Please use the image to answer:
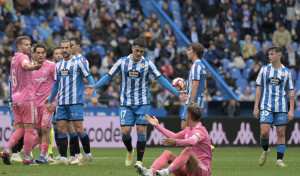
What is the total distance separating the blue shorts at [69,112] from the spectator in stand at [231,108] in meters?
12.0

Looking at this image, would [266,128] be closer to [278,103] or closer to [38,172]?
[278,103]

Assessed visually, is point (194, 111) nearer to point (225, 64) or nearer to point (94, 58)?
point (94, 58)

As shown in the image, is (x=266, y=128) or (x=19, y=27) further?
(x=19, y=27)

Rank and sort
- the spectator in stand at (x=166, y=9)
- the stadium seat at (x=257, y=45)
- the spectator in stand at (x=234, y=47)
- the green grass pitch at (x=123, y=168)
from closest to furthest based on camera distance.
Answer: the green grass pitch at (x=123, y=168)
the spectator in stand at (x=234, y=47)
the spectator in stand at (x=166, y=9)
the stadium seat at (x=257, y=45)

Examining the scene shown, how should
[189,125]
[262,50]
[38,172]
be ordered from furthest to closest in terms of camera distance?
[262,50] < [38,172] < [189,125]

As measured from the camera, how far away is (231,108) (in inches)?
1013

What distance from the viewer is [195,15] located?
30750 millimetres

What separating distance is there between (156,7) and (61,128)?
16.3 meters

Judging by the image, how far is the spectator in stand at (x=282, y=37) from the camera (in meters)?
30.7

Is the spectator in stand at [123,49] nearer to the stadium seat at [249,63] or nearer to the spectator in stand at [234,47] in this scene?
the spectator in stand at [234,47]

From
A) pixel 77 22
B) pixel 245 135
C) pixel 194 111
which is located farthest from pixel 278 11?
pixel 194 111

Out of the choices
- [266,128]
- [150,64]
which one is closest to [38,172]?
[150,64]

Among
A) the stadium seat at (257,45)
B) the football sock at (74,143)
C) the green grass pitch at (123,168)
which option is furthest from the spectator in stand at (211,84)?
the football sock at (74,143)

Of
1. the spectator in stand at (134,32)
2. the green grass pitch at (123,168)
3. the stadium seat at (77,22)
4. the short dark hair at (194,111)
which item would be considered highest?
the stadium seat at (77,22)
